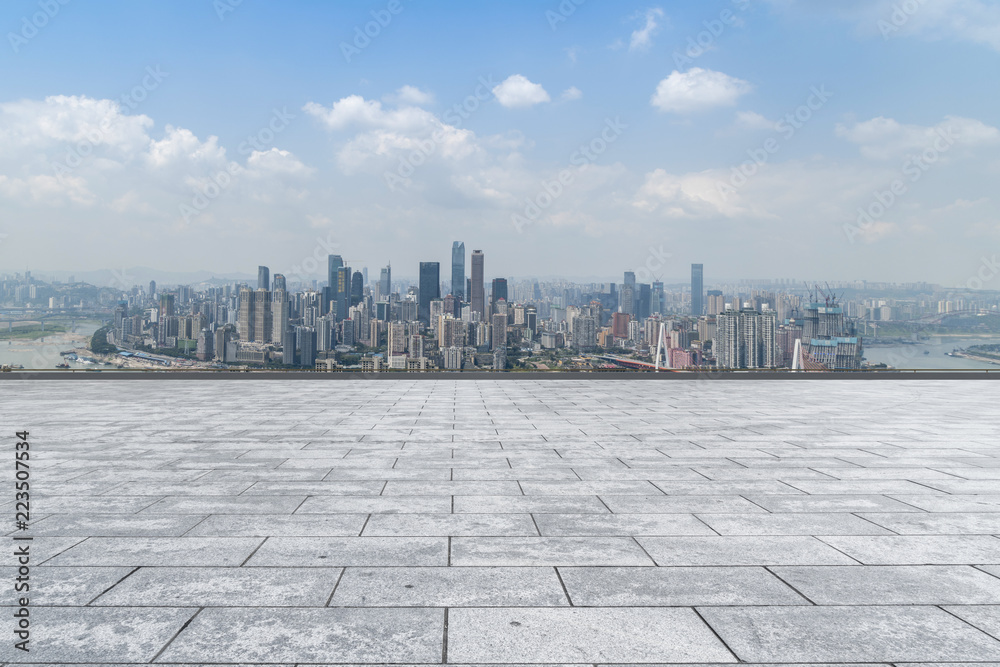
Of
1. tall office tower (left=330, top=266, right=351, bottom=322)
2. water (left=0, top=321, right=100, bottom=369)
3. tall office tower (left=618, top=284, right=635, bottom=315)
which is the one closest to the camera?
water (left=0, top=321, right=100, bottom=369)

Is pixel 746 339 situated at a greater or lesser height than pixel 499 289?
lesser

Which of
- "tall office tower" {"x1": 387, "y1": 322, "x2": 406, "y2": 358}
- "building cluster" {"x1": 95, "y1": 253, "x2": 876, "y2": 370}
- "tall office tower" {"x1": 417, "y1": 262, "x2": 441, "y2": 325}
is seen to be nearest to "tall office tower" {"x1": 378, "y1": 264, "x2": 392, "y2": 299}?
Result: "tall office tower" {"x1": 417, "y1": 262, "x2": 441, "y2": 325}

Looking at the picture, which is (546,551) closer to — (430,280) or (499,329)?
(499,329)

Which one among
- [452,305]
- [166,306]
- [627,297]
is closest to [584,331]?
[166,306]

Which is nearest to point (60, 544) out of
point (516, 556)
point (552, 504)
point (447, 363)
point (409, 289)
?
point (516, 556)

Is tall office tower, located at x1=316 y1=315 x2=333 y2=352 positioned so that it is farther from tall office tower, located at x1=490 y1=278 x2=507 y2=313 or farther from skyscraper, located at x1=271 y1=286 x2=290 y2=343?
tall office tower, located at x1=490 y1=278 x2=507 y2=313

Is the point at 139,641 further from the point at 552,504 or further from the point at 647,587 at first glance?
the point at 552,504
